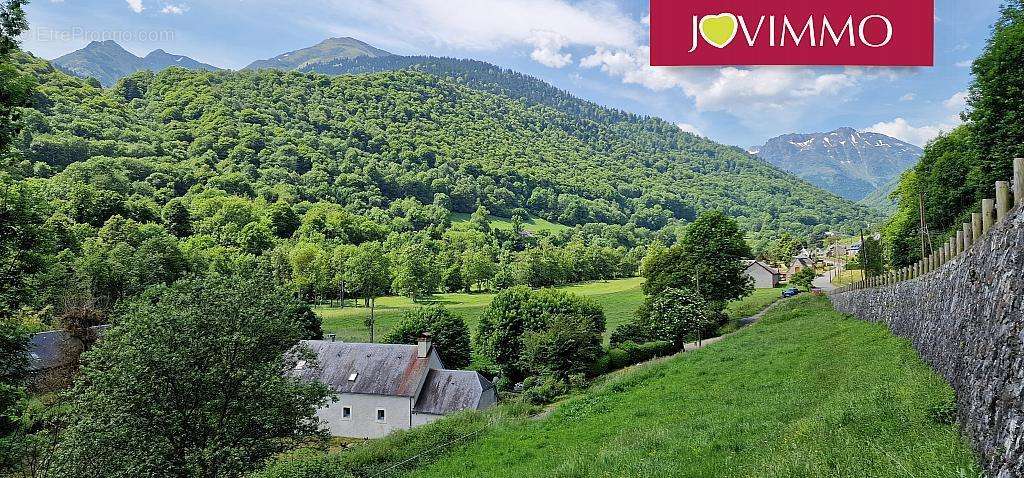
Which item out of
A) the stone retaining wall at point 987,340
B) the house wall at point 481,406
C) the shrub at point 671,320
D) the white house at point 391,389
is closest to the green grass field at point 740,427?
the stone retaining wall at point 987,340

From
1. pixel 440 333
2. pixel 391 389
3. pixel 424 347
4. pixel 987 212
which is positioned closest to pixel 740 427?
pixel 987 212

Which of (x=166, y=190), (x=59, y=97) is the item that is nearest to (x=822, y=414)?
(x=166, y=190)

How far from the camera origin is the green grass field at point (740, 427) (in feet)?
24.9

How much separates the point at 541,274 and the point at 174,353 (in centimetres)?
9947

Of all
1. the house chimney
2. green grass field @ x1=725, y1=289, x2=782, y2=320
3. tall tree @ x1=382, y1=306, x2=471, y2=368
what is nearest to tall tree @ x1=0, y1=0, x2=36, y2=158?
the house chimney

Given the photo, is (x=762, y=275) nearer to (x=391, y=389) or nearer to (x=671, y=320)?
(x=671, y=320)

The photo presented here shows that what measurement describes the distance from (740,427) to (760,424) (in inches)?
15.9

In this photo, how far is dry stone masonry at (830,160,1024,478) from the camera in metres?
5.59

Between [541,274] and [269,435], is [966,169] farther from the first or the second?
[541,274]

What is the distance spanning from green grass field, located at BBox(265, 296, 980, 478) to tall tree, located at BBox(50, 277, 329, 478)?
2.41 meters

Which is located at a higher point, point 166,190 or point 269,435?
point 166,190

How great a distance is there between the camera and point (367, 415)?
4328 centimetres

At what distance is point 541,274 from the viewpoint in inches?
4648

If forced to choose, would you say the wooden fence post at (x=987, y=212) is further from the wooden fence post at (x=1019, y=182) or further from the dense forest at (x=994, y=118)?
the dense forest at (x=994, y=118)
